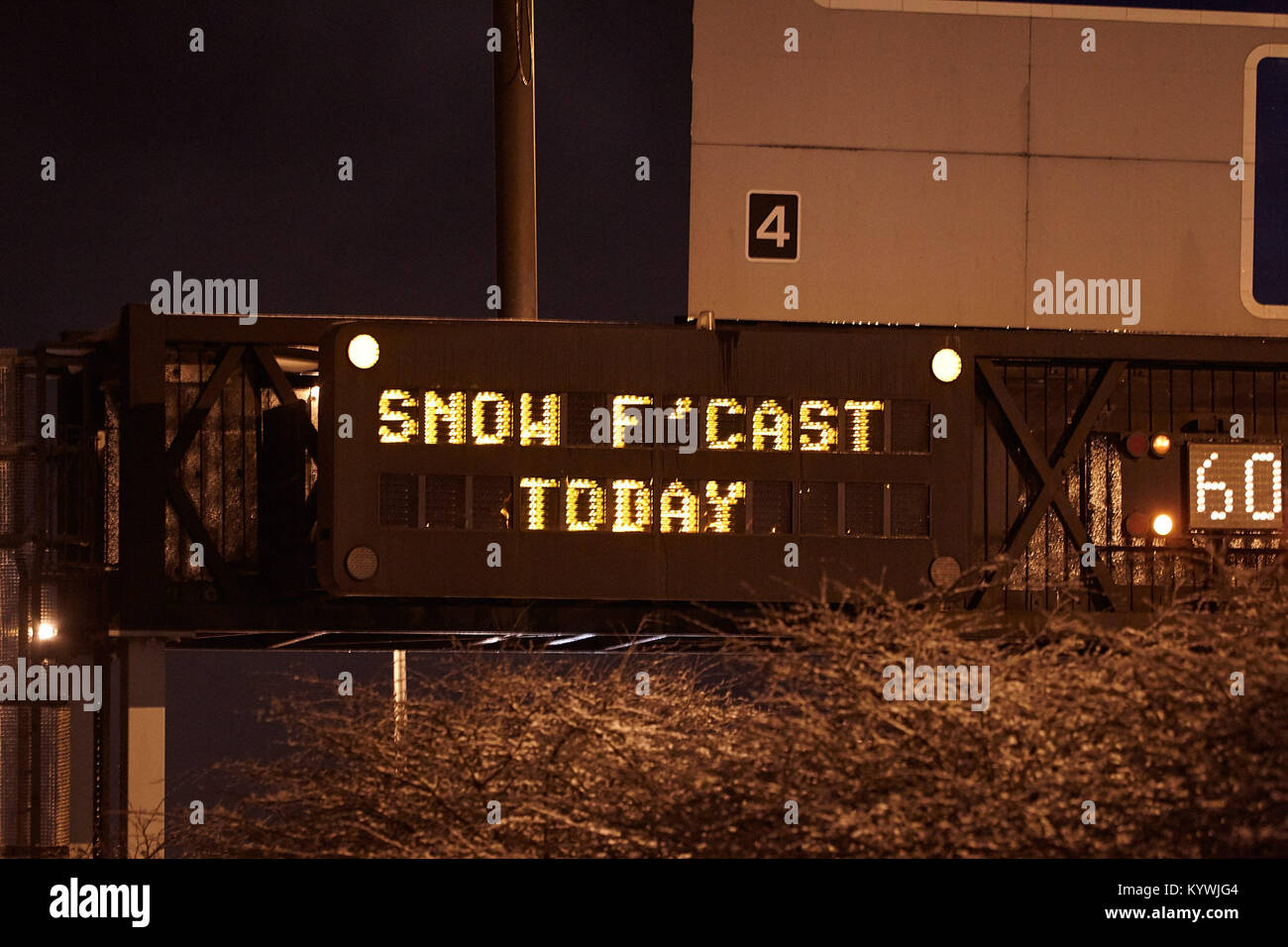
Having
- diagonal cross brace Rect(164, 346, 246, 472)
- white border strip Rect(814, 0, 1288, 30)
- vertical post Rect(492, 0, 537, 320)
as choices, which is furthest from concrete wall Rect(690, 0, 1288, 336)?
diagonal cross brace Rect(164, 346, 246, 472)

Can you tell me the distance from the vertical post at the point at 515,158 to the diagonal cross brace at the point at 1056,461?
465cm

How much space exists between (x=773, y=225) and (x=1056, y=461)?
3611mm

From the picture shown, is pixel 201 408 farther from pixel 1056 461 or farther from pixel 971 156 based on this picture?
pixel 971 156

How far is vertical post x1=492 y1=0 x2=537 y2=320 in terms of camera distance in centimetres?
1611

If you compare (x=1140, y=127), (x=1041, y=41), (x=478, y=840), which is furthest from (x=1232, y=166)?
(x=478, y=840)

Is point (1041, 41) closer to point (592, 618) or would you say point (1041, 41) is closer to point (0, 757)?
point (592, 618)

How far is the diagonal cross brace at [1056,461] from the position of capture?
45.3ft

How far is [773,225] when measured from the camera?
15836mm

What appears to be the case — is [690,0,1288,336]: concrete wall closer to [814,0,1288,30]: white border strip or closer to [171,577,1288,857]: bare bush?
[814,0,1288,30]: white border strip

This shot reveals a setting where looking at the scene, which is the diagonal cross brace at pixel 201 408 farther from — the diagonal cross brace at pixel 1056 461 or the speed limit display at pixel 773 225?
the diagonal cross brace at pixel 1056 461

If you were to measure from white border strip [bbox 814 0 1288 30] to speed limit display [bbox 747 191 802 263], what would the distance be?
2144mm

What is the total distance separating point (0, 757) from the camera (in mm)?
15977

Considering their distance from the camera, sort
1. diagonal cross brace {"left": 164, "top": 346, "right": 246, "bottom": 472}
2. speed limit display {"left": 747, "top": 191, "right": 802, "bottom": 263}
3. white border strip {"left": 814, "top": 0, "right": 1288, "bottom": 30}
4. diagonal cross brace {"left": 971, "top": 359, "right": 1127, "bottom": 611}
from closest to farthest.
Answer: diagonal cross brace {"left": 164, "top": 346, "right": 246, "bottom": 472} → diagonal cross brace {"left": 971, "top": 359, "right": 1127, "bottom": 611} → speed limit display {"left": 747, "top": 191, "right": 802, "bottom": 263} → white border strip {"left": 814, "top": 0, "right": 1288, "bottom": 30}
